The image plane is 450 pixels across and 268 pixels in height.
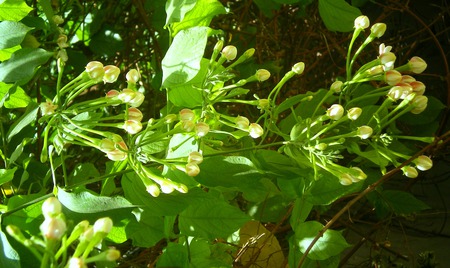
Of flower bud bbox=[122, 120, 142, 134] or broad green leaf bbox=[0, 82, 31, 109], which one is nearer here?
flower bud bbox=[122, 120, 142, 134]

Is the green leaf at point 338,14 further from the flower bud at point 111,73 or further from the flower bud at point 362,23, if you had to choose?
the flower bud at point 111,73

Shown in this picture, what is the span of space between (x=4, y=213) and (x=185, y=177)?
11cm

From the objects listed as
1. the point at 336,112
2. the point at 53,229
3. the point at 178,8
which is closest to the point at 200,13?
the point at 178,8

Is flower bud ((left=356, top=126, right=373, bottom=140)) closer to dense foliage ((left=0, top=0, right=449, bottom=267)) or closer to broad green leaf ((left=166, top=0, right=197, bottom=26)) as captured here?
dense foliage ((left=0, top=0, right=449, bottom=267))

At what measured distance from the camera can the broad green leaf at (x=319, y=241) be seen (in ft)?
1.54

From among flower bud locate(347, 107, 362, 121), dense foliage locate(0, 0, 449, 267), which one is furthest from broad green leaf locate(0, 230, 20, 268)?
flower bud locate(347, 107, 362, 121)

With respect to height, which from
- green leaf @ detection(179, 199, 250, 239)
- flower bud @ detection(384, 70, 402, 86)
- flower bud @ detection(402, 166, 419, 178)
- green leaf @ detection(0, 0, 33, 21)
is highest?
green leaf @ detection(0, 0, 33, 21)

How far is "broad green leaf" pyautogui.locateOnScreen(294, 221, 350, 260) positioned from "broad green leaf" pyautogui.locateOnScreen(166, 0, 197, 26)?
18cm

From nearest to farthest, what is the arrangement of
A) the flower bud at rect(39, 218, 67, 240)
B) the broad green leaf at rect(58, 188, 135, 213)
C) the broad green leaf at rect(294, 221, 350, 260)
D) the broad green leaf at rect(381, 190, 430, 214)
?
the flower bud at rect(39, 218, 67, 240)
the broad green leaf at rect(58, 188, 135, 213)
the broad green leaf at rect(294, 221, 350, 260)
the broad green leaf at rect(381, 190, 430, 214)

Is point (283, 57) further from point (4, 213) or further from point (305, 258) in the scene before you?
point (4, 213)

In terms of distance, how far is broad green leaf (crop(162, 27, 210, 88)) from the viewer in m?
0.38

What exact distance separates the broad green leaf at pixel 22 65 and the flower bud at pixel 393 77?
220 millimetres

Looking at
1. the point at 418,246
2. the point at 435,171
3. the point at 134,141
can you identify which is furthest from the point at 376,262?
the point at 134,141

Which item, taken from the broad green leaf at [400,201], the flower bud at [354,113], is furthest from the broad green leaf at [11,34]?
the broad green leaf at [400,201]
